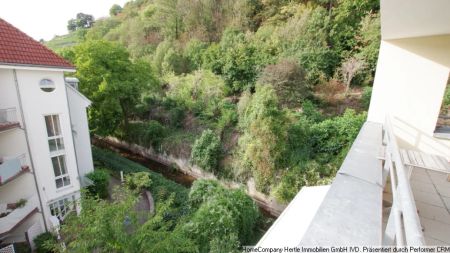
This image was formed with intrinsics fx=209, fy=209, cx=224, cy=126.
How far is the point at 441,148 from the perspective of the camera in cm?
364

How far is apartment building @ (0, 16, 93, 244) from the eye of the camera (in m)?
6.73

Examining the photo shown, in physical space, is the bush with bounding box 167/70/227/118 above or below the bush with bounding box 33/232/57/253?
above

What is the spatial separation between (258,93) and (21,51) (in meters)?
8.54

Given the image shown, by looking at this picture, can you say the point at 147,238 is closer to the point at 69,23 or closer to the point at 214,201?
the point at 214,201

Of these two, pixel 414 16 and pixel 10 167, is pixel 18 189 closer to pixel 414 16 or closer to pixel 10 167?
pixel 10 167

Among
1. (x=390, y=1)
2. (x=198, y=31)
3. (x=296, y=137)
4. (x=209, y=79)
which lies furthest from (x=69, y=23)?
(x=390, y=1)

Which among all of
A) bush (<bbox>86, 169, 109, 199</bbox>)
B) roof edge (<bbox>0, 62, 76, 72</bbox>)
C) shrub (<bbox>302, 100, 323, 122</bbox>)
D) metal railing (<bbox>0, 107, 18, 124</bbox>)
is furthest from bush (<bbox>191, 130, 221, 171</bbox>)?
metal railing (<bbox>0, 107, 18, 124</bbox>)

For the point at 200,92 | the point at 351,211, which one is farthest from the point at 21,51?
the point at 351,211

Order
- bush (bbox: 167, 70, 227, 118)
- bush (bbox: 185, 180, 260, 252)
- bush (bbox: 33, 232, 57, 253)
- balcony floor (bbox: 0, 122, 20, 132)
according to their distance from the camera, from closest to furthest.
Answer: bush (bbox: 185, 180, 260, 252), balcony floor (bbox: 0, 122, 20, 132), bush (bbox: 33, 232, 57, 253), bush (bbox: 167, 70, 227, 118)

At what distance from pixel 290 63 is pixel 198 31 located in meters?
12.8

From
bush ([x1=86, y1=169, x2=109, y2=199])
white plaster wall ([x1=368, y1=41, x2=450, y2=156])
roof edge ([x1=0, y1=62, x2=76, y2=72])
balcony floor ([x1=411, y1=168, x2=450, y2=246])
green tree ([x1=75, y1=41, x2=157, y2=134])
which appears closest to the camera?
balcony floor ([x1=411, y1=168, x2=450, y2=246])

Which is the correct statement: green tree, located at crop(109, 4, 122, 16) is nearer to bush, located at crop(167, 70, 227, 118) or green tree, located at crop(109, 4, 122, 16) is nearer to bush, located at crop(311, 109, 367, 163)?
bush, located at crop(167, 70, 227, 118)

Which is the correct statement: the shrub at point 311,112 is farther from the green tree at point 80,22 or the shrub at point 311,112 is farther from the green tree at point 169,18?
the green tree at point 80,22

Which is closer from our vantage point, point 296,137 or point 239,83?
point 296,137
